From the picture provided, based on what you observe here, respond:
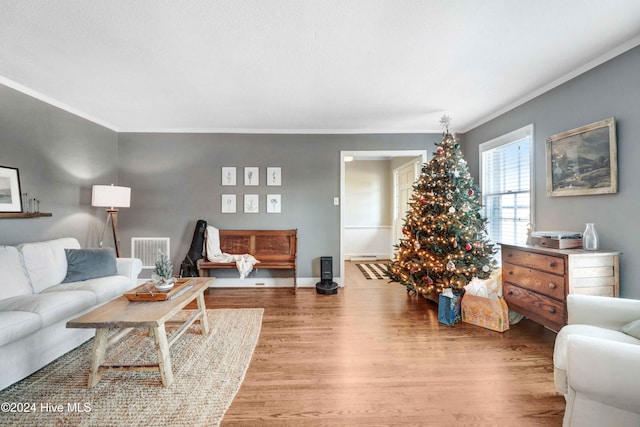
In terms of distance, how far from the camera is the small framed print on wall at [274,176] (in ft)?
14.0

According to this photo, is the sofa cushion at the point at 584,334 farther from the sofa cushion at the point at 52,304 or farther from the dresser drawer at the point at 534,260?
the sofa cushion at the point at 52,304

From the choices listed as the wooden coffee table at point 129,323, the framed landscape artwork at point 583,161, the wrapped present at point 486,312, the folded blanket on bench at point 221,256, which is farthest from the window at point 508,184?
the wooden coffee table at point 129,323

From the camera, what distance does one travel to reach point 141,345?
230 centimetres

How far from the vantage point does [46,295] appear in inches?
83.1

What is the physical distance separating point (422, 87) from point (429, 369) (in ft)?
8.78

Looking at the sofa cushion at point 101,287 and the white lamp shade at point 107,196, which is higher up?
the white lamp shade at point 107,196

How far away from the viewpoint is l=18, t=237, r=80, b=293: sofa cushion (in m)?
2.38

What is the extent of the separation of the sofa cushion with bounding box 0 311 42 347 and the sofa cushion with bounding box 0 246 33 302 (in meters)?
0.47

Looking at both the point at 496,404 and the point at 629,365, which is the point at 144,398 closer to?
the point at 496,404

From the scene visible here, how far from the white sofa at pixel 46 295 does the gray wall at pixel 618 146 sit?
14.8 feet

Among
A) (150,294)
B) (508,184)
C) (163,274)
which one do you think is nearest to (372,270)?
(508,184)

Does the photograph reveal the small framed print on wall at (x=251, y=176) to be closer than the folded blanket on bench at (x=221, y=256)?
No

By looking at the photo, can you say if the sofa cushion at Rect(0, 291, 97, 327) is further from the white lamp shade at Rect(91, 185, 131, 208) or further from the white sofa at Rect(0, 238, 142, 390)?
the white lamp shade at Rect(91, 185, 131, 208)

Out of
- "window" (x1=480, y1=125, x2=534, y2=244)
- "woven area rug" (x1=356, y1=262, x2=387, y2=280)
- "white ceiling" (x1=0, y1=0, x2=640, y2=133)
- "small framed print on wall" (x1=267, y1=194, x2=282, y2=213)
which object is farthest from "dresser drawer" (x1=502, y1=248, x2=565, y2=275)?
"small framed print on wall" (x1=267, y1=194, x2=282, y2=213)
